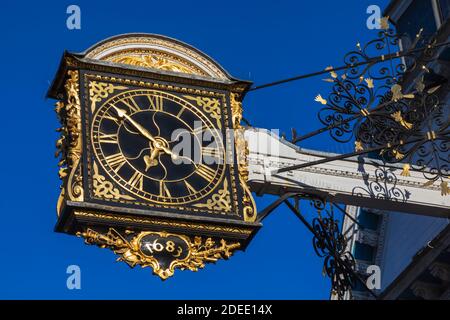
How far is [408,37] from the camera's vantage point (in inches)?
1023

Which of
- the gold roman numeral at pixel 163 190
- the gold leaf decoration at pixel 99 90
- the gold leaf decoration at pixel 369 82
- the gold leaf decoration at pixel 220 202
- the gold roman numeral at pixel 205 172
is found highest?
the gold leaf decoration at pixel 369 82

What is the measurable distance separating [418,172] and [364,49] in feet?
6.48

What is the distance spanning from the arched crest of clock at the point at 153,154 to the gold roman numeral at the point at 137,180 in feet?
0.04

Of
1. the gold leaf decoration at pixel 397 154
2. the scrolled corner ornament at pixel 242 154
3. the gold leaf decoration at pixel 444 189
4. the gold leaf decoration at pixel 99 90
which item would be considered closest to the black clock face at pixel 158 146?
the gold leaf decoration at pixel 99 90

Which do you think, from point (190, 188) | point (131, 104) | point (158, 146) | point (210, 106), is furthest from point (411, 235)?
point (131, 104)

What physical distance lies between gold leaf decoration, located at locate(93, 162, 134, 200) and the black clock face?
5.1 inches

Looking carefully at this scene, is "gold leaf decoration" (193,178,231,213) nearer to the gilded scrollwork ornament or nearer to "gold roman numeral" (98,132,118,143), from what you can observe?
"gold roman numeral" (98,132,118,143)

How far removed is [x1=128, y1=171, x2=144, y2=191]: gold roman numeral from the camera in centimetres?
1978

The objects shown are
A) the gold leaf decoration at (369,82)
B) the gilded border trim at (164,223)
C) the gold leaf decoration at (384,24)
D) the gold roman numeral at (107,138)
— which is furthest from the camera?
the gold leaf decoration at (384,24)

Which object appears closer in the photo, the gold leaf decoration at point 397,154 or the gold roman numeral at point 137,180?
the gold roman numeral at point 137,180

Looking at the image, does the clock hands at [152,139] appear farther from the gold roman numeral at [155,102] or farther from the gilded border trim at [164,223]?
the gilded border trim at [164,223]

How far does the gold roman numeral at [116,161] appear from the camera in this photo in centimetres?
1983

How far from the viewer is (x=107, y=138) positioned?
20.0m

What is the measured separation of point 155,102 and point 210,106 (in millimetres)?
801
